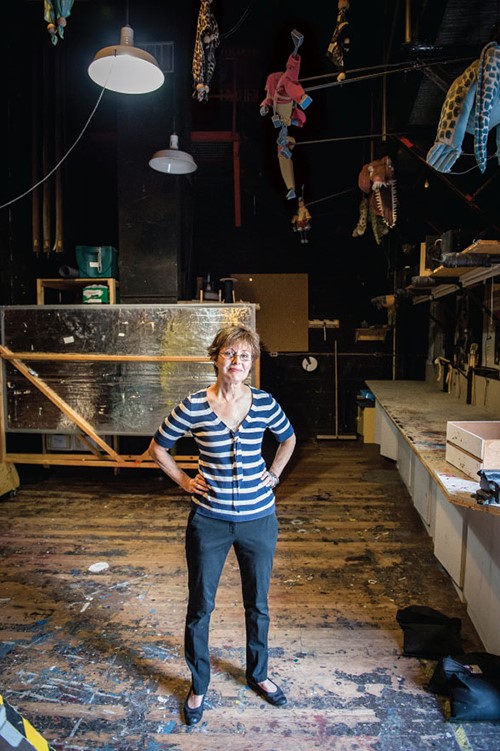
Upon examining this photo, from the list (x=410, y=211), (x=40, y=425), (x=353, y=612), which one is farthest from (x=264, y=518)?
(x=410, y=211)

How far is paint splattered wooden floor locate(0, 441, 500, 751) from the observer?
2.00 metres

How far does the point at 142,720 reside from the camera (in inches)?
81.0

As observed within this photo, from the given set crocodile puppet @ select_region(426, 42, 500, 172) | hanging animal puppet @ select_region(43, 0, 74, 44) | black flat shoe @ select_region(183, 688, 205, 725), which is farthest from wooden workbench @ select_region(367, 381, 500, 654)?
hanging animal puppet @ select_region(43, 0, 74, 44)

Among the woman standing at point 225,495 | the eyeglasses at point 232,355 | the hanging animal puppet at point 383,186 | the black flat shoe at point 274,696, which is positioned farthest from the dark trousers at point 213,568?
the hanging animal puppet at point 383,186

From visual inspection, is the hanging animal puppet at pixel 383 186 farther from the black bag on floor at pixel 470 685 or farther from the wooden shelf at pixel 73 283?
the black bag on floor at pixel 470 685

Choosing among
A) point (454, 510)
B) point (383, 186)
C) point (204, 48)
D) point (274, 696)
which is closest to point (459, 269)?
point (383, 186)

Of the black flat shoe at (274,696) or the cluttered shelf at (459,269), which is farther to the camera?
the cluttered shelf at (459,269)

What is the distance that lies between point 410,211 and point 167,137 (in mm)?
2757

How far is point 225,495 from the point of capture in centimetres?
196

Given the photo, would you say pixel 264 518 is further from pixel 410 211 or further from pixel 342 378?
pixel 342 378

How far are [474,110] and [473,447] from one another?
180 centimetres

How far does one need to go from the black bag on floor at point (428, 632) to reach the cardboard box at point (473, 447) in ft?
2.91

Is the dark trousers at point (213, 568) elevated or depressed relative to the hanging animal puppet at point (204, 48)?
depressed

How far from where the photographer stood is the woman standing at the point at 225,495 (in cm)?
197
